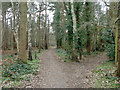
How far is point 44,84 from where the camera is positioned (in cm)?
639

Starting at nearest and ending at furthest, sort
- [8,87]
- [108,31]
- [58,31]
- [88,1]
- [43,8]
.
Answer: [8,87], [108,31], [88,1], [43,8], [58,31]

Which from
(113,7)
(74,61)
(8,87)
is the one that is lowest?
(74,61)

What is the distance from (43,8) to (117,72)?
21547mm

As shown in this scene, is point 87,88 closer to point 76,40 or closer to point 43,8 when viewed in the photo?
point 76,40

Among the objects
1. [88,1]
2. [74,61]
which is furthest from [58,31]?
[74,61]

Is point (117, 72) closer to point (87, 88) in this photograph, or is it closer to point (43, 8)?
point (87, 88)

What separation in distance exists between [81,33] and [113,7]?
14.8 feet

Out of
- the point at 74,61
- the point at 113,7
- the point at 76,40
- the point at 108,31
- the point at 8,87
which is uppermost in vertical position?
the point at 113,7

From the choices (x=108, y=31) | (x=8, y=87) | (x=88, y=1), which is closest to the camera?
(x=8, y=87)

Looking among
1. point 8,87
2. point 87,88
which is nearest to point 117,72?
point 87,88

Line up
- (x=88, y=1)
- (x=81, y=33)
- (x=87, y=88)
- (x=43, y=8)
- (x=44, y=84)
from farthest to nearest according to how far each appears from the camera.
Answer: (x=43, y=8) < (x=88, y=1) < (x=81, y=33) < (x=44, y=84) < (x=87, y=88)

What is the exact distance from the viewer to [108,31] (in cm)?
1295

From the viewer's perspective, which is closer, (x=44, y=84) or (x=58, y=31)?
(x=44, y=84)

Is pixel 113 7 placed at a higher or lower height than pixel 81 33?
higher
